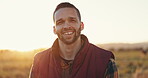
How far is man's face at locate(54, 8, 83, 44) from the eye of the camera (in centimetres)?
520

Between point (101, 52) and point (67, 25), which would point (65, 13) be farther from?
point (101, 52)

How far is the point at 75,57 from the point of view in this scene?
5.37m

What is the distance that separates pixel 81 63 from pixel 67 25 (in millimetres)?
488

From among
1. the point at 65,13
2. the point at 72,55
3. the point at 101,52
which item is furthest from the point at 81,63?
the point at 65,13

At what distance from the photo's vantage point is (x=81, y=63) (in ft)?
17.7

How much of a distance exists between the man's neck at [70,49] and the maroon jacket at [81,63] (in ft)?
0.24

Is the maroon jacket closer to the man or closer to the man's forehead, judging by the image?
the man

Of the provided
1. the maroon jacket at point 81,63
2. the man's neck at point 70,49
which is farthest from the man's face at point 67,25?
the maroon jacket at point 81,63

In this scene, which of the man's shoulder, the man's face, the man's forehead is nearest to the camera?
the man's face

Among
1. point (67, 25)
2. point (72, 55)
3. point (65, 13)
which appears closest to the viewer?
point (67, 25)

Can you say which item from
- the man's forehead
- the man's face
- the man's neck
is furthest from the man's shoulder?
the man's forehead

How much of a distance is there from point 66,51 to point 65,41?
21 cm

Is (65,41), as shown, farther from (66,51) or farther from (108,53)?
(108,53)

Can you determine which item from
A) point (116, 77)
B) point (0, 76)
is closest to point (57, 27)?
point (116, 77)
